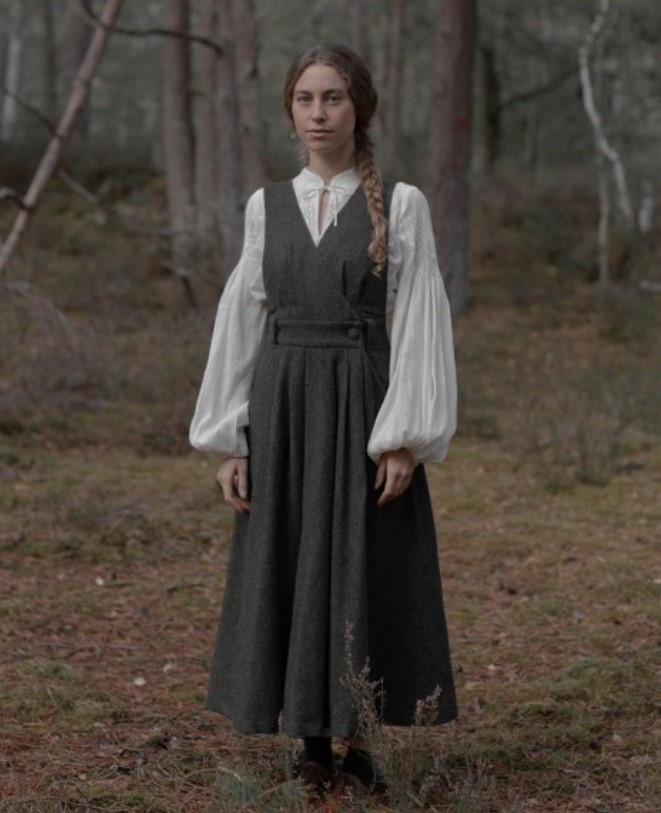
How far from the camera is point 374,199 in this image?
12.5 feet

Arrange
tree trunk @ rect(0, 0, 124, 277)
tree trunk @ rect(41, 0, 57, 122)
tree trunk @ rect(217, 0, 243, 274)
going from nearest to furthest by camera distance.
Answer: tree trunk @ rect(0, 0, 124, 277) → tree trunk @ rect(217, 0, 243, 274) → tree trunk @ rect(41, 0, 57, 122)

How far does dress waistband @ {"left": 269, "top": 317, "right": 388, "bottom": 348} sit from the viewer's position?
3.88m

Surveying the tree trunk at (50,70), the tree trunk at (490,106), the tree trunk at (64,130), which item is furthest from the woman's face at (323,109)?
the tree trunk at (50,70)

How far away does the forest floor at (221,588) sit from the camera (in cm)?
421

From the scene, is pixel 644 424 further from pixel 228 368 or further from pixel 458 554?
pixel 228 368

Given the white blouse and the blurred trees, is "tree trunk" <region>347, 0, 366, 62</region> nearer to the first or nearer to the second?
the blurred trees

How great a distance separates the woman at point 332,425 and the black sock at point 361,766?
0.06 m

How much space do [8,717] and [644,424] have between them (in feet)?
20.3

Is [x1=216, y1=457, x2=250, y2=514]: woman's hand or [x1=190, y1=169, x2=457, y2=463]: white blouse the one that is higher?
[x1=190, y1=169, x2=457, y2=463]: white blouse

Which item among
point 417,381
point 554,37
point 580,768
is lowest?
point 580,768

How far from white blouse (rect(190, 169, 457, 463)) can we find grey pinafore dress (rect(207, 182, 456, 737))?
0.15 ft

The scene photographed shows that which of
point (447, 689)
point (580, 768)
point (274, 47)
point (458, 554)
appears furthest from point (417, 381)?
point (274, 47)

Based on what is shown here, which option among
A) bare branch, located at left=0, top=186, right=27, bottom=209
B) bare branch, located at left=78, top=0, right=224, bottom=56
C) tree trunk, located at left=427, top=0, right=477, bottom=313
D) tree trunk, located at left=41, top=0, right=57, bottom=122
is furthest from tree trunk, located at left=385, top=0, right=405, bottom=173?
bare branch, located at left=0, top=186, right=27, bottom=209

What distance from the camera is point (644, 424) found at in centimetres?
998
